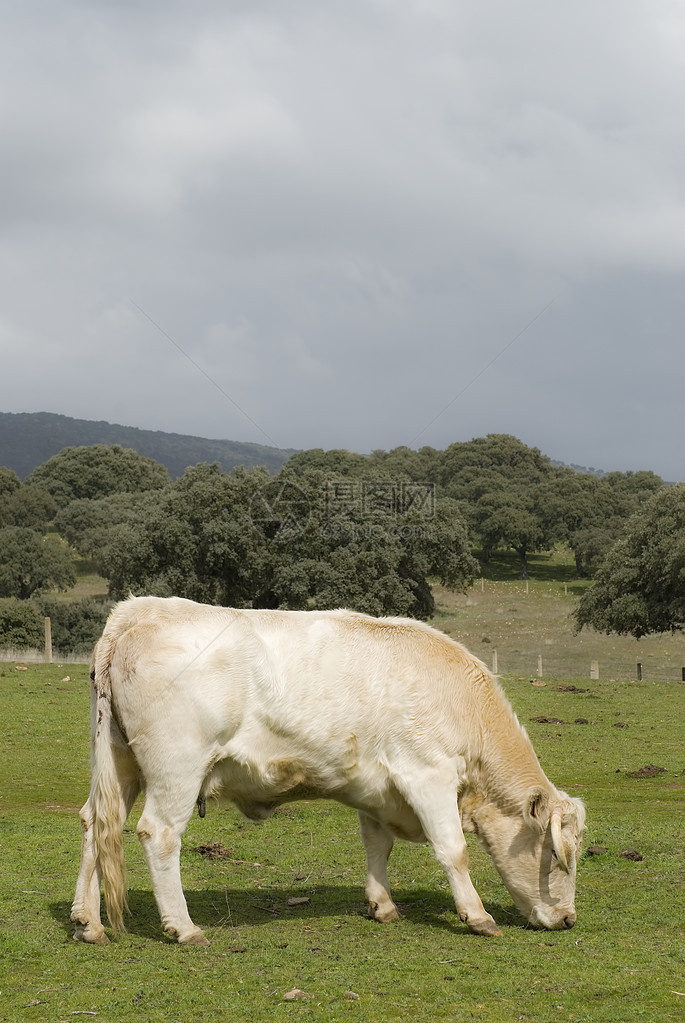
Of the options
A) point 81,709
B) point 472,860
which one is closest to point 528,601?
point 81,709

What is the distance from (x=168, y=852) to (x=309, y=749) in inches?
52.8

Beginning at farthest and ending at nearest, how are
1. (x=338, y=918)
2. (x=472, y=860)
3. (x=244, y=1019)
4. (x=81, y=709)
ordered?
1. (x=81, y=709)
2. (x=472, y=860)
3. (x=338, y=918)
4. (x=244, y=1019)

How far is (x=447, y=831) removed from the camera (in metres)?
A: 7.50

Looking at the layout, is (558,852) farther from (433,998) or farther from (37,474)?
(37,474)

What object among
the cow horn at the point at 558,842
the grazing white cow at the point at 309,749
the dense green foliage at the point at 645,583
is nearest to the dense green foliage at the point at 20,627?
the dense green foliage at the point at 645,583

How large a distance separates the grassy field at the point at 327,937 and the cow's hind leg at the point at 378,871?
173 mm

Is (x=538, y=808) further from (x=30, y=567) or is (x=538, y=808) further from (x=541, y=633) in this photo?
(x=30, y=567)

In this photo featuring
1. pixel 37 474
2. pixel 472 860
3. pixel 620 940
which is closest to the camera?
pixel 620 940

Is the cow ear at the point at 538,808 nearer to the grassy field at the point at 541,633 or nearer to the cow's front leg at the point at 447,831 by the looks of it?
the cow's front leg at the point at 447,831

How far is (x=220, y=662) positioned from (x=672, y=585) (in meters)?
36.0

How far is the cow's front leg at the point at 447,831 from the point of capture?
744 centimetres

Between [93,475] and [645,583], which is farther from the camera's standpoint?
[93,475]

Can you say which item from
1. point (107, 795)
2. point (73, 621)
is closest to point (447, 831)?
point (107, 795)

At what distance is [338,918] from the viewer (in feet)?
25.9
